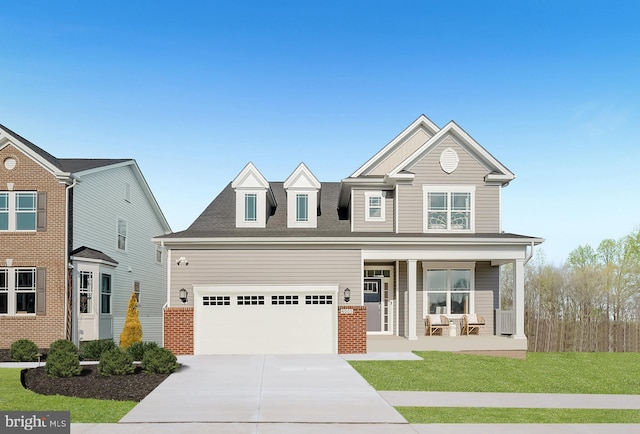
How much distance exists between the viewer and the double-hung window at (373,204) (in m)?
23.7

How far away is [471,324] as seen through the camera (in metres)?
23.2

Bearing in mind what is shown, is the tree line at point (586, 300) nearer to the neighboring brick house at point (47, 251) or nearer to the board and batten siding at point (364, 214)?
the board and batten siding at point (364, 214)

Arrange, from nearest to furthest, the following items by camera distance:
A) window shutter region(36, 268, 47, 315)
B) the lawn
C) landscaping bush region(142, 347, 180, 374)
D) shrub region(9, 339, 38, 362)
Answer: the lawn
landscaping bush region(142, 347, 180, 374)
shrub region(9, 339, 38, 362)
window shutter region(36, 268, 47, 315)

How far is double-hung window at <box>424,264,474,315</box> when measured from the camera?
23641 mm

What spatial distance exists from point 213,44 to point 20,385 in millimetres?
11898

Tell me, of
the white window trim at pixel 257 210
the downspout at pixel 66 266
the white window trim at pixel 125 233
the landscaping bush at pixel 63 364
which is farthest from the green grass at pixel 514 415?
the white window trim at pixel 125 233


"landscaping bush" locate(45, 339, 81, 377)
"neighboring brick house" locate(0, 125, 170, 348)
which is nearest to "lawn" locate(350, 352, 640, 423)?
"landscaping bush" locate(45, 339, 81, 377)

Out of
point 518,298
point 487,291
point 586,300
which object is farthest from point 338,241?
point 586,300

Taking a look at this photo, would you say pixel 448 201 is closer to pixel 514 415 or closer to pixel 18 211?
pixel 514 415

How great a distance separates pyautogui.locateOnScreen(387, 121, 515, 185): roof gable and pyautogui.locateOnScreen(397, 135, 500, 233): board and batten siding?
13cm

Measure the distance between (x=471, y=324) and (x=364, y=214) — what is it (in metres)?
5.51

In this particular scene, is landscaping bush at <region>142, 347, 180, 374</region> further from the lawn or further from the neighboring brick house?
the neighboring brick house

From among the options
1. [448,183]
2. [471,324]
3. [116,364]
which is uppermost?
[448,183]

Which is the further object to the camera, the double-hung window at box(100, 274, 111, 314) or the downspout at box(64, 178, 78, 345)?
the double-hung window at box(100, 274, 111, 314)
